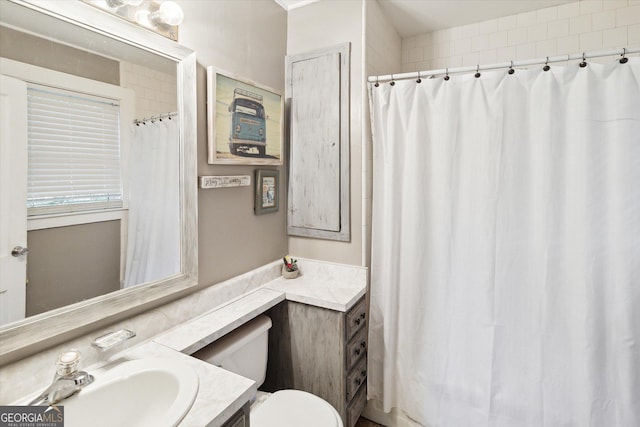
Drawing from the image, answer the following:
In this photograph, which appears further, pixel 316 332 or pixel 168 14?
pixel 316 332

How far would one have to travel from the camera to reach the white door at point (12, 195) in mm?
888

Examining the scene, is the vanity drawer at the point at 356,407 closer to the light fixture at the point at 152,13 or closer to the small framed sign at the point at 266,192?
the small framed sign at the point at 266,192

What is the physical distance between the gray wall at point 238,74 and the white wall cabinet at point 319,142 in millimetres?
106

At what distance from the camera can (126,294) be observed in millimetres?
1197

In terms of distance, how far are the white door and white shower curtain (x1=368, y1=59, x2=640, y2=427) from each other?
1454mm

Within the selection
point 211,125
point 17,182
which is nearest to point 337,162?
point 211,125

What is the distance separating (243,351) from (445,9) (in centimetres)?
225

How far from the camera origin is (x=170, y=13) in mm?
1251

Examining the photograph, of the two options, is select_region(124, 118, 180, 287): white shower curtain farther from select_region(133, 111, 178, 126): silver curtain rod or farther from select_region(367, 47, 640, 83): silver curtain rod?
select_region(367, 47, 640, 83): silver curtain rod

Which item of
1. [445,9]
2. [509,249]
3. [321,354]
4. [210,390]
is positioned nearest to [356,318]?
[321,354]

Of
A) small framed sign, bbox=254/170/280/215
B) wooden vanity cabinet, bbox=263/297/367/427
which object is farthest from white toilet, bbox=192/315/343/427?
small framed sign, bbox=254/170/280/215

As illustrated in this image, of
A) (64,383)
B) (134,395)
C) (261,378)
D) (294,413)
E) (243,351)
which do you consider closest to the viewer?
(64,383)

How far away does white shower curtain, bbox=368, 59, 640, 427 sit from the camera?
1354 mm

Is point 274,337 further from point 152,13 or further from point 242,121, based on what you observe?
point 152,13
